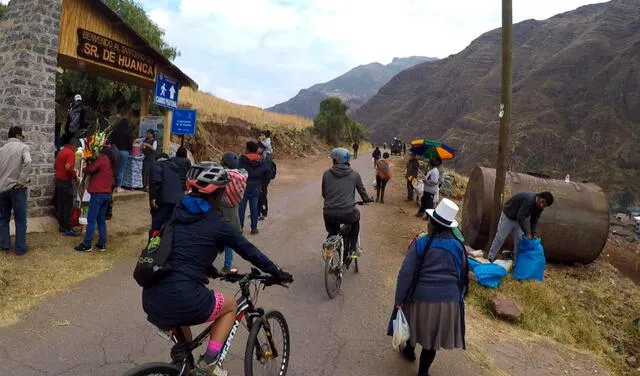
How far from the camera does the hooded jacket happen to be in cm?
852

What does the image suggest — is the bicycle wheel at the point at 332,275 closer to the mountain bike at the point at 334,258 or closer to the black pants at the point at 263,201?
the mountain bike at the point at 334,258

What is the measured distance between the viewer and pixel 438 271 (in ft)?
12.8

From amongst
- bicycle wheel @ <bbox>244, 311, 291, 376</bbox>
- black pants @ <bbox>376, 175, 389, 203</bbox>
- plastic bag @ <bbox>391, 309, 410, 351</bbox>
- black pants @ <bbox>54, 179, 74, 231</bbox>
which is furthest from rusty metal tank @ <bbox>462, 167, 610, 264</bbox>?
black pants @ <bbox>54, 179, 74, 231</bbox>

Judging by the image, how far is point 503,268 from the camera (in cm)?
751

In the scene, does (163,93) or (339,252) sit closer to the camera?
(339,252)

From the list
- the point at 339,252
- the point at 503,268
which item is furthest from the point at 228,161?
the point at 503,268

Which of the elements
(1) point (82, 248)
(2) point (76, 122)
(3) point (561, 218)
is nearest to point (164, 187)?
(1) point (82, 248)

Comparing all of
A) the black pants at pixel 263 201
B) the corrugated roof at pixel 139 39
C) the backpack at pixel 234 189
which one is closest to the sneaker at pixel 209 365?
the backpack at pixel 234 189

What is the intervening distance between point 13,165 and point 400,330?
5.92m

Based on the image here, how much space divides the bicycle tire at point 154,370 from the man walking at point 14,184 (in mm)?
5326

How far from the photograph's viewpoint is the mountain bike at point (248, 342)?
9.21 ft

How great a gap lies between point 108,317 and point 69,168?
372 cm

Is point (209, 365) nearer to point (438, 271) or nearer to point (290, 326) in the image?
point (438, 271)

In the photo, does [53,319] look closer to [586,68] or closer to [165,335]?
[165,335]
